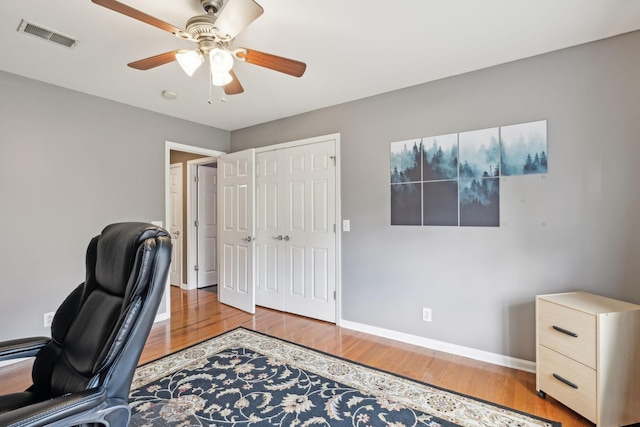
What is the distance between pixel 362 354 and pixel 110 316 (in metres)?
2.07

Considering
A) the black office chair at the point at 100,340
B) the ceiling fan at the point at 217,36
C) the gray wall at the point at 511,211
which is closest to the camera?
the black office chair at the point at 100,340

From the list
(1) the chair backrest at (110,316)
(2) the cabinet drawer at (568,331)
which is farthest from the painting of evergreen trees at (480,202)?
(1) the chair backrest at (110,316)

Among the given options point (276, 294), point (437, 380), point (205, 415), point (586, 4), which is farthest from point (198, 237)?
point (586, 4)

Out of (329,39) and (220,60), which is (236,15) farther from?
(329,39)

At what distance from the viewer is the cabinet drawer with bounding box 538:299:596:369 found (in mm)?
1729

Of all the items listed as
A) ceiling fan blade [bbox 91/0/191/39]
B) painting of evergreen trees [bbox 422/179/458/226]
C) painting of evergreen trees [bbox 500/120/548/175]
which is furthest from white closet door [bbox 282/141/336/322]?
ceiling fan blade [bbox 91/0/191/39]

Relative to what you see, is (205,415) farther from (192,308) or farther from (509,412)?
(192,308)

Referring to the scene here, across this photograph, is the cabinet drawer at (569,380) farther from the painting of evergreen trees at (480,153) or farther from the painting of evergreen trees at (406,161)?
the painting of evergreen trees at (406,161)

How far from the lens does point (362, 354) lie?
2639mm

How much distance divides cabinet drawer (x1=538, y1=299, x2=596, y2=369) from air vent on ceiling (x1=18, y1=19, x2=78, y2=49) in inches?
145

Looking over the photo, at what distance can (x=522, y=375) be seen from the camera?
2268 millimetres

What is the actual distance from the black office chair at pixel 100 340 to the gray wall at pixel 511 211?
7.46 ft

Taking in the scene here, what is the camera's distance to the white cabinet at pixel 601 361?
66.2 inches

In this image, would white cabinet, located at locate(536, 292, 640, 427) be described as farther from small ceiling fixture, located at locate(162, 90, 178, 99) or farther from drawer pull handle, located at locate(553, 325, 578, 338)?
small ceiling fixture, located at locate(162, 90, 178, 99)
